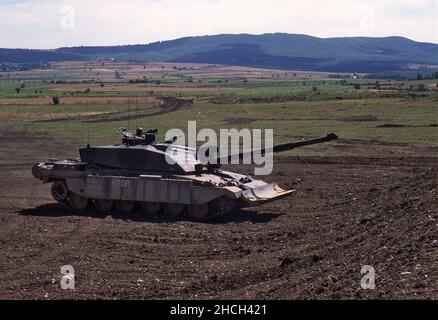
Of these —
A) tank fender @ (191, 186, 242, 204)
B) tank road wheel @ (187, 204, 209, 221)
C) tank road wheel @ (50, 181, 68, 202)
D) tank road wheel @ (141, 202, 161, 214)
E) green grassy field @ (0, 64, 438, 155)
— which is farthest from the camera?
green grassy field @ (0, 64, 438, 155)

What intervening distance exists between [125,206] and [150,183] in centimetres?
166

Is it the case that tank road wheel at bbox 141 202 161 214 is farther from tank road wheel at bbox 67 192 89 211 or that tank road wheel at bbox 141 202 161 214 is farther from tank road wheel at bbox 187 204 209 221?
tank road wheel at bbox 67 192 89 211

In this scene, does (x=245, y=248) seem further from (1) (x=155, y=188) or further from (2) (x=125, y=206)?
(2) (x=125, y=206)

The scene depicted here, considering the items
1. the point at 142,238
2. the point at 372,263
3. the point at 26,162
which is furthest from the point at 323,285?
the point at 26,162

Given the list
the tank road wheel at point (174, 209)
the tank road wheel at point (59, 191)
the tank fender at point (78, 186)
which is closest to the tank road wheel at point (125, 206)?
the tank fender at point (78, 186)

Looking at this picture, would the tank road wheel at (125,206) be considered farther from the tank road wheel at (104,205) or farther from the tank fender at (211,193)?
the tank fender at (211,193)

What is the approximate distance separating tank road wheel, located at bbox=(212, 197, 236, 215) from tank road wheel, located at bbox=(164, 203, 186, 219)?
117 centimetres

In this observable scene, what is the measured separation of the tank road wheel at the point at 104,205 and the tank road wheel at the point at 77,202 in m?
0.47

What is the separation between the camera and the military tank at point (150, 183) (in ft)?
85.2

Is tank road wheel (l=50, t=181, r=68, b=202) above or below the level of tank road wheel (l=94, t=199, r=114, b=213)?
above

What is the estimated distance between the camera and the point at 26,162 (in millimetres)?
41531

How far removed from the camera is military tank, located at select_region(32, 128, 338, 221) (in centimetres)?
2597

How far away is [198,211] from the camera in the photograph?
26.2 m

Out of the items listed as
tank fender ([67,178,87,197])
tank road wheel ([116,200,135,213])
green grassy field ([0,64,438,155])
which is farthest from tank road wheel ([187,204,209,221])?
green grassy field ([0,64,438,155])
